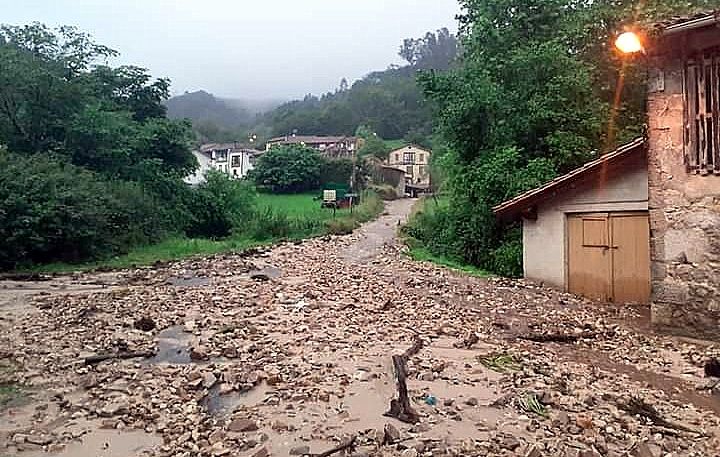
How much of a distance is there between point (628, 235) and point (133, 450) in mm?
10218

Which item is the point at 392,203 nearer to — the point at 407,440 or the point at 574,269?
the point at 574,269

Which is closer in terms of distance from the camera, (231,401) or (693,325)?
(231,401)

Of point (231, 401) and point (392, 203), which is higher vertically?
point (392, 203)

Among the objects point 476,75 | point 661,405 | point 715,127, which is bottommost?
point 661,405

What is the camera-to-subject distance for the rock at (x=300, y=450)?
15.5ft

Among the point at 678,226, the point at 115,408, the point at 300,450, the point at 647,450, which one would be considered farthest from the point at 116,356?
the point at 678,226

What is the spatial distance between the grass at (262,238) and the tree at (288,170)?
24.7ft

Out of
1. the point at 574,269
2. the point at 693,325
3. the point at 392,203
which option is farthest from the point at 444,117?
the point at 392,203

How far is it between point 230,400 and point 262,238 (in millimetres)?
21430

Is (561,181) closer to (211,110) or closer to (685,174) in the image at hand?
(685,174)

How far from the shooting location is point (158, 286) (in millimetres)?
13977

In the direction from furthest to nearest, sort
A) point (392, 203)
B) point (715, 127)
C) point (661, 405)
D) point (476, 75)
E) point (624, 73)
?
1. point (392, 203)
2. point (476, 75)
3. point (624, 73)
4. point (715, 127)
5. point (661, 405)

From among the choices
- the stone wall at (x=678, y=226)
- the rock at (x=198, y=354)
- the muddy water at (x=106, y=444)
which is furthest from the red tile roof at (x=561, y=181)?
the muddy water at (x=106, y=444)

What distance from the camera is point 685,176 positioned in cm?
855
